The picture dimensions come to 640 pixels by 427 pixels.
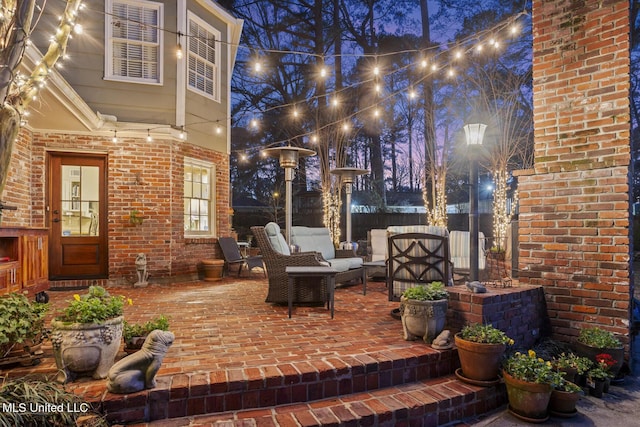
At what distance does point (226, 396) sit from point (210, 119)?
6.23 m

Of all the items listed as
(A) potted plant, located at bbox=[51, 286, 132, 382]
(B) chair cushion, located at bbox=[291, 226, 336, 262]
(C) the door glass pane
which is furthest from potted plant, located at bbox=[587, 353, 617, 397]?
(C) the door glass pane

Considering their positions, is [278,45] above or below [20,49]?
above

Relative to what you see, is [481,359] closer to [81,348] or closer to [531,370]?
[531,370]

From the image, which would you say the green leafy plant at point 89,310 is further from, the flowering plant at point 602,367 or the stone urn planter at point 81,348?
the flowering plant at point 602,367

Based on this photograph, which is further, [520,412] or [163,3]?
[163,3]

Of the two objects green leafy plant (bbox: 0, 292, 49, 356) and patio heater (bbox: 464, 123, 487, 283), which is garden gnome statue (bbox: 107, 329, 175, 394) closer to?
green leafy plant (bbox: 0, 292, 49, 356)

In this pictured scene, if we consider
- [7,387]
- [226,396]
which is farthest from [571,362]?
[7,387]

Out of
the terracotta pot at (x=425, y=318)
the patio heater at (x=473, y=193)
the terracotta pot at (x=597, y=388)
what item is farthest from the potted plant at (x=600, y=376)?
the patio heater at (x=473, y=193)

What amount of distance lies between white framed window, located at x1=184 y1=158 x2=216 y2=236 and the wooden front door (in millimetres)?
1387

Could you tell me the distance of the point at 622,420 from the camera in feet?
7.98

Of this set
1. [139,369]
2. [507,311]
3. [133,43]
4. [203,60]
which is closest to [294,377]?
[139,369]

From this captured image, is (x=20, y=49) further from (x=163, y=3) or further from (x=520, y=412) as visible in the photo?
(x=163, y=3)

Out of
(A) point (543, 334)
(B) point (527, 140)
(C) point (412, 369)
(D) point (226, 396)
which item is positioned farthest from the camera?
(B) point (527, 140)

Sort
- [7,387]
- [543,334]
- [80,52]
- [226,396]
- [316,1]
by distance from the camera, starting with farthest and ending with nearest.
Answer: [316,1], [80,52], [543,334], [226,396], [7,387]
